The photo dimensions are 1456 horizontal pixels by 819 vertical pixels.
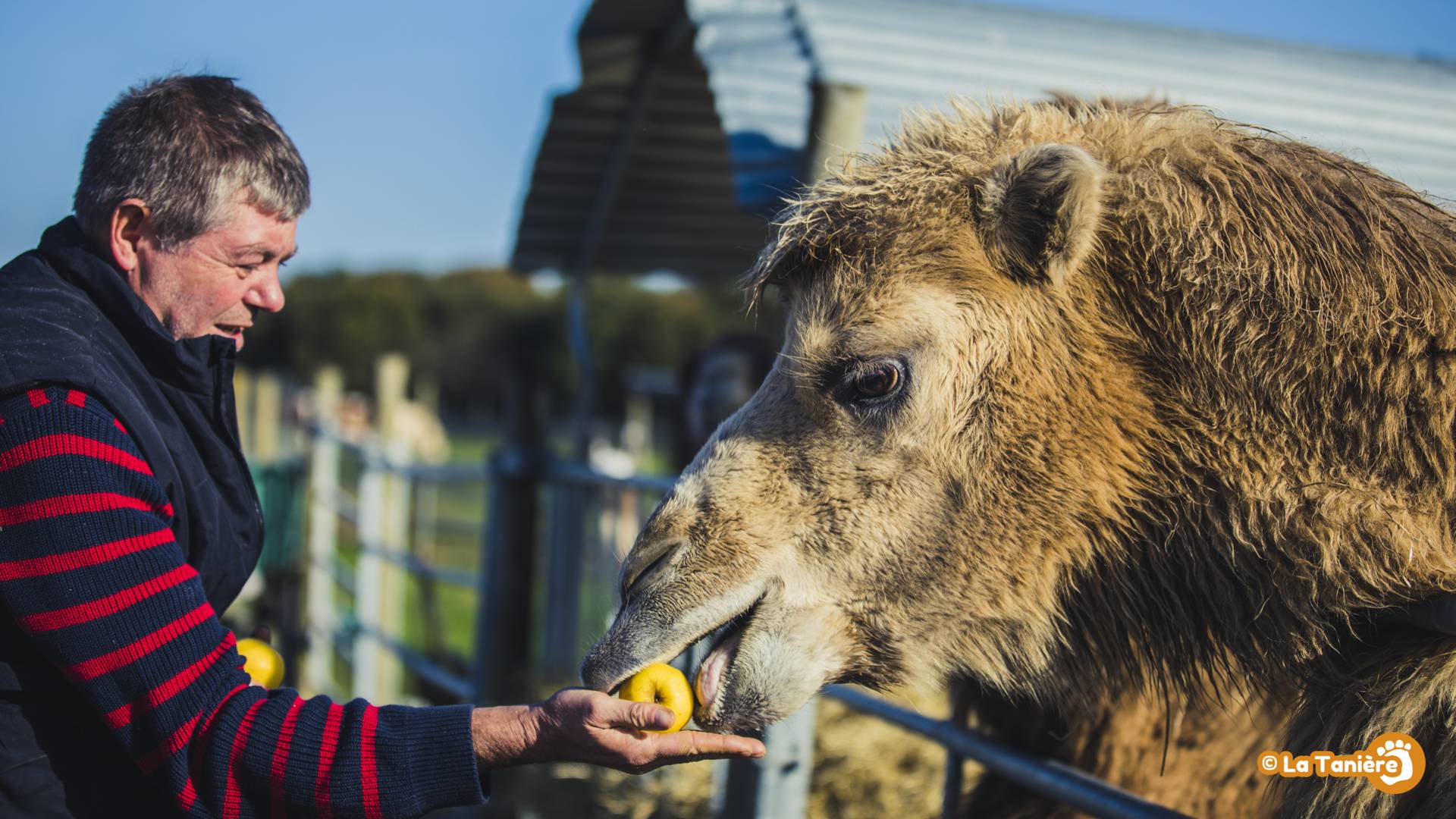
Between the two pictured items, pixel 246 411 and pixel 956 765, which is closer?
pixel 956 765

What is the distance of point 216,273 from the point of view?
2002 millimetres

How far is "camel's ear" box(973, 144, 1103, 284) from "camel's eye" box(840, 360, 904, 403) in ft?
0.90

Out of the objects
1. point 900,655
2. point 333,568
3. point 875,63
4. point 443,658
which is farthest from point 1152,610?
point 333,568

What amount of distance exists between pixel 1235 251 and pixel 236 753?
1.81 metres

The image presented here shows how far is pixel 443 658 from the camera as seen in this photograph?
23.1 ft

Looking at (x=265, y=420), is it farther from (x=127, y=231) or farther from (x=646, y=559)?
(x=646, y=559)

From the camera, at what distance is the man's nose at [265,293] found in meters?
2.09

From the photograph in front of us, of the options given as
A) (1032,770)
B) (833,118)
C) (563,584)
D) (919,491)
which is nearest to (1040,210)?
(919,491)

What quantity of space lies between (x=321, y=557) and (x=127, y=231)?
6.36 meters

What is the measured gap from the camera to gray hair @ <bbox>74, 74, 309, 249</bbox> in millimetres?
1891

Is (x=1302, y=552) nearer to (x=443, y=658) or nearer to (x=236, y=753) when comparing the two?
(x=236, y=753)

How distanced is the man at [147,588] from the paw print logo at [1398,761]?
98cm

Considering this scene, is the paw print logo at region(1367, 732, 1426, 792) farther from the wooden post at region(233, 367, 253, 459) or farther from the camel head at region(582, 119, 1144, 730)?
the wooden post at region(233, 367, 253, 459)

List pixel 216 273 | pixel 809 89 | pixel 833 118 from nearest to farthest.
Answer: pixel 216 273 < pixel 833 118 < pixel 809 89
